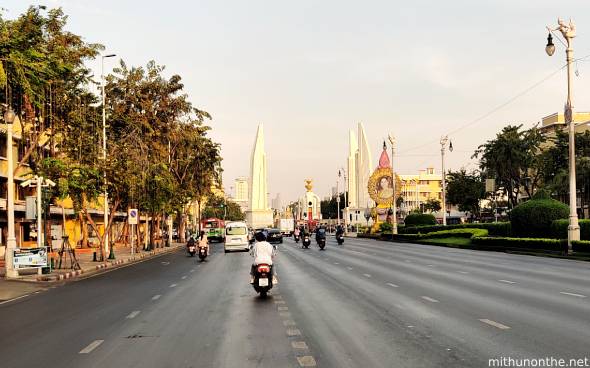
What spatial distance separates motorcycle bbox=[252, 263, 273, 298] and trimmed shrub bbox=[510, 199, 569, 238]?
27.5 m

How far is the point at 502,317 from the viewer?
37.1 feet

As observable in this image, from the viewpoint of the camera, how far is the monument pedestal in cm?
17038

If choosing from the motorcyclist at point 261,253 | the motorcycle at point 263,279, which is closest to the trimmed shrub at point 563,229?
the motorcyclist at point 261,253

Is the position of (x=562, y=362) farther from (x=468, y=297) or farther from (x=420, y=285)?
(x=420, y=285)

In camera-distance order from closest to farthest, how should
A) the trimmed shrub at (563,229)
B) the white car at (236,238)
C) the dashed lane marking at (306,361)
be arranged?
the dashed lane marking at (306,361) → the trimmed shrub at (563,229) → the white car at (236,238)

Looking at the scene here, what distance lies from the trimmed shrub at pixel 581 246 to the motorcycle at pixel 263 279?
2053 centimetres

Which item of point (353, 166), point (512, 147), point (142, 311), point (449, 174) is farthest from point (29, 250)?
point (353, 166)

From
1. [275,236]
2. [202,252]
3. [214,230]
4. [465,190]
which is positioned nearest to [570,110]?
[202,252]

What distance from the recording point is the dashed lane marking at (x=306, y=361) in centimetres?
763

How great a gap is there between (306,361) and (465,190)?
88581 mm

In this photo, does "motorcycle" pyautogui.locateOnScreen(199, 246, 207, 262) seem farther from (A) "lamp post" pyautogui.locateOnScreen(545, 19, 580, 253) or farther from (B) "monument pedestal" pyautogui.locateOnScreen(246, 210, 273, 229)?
(B) "monument pedestal" pyautogui.locateOnScreen(246, 210, 273, 229)

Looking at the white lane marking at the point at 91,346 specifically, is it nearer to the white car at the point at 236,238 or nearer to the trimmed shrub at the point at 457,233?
the white car at the point at 236,238

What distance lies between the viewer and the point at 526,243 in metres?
37.2

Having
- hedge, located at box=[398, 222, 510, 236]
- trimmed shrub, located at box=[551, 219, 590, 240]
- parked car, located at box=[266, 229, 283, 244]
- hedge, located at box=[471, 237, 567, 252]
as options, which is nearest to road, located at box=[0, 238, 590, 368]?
hedge, located at box=[471, 237, 567, 252]
